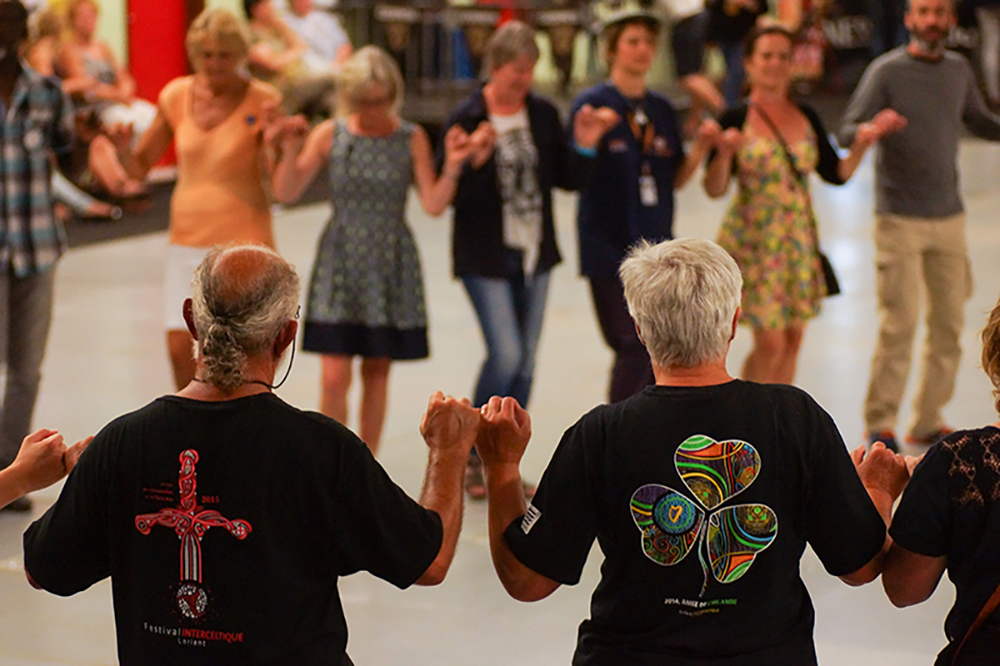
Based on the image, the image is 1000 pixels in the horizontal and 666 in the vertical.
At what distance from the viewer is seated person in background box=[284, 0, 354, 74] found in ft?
40.8

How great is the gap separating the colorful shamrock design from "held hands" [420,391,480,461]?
410mm

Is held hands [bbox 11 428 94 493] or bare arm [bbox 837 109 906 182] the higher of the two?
bare arm [bbox 837 109 906 182]

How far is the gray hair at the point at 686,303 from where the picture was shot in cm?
234

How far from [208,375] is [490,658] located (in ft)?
5.76

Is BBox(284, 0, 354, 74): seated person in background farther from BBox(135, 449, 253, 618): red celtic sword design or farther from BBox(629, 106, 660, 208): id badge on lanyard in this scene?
BBox(135, 449, 253, 618): red celtic sword design

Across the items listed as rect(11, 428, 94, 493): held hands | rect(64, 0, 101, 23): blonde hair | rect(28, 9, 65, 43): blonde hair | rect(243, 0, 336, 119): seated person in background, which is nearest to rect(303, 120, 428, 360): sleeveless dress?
rect(11, 428, 94, 493): held hands

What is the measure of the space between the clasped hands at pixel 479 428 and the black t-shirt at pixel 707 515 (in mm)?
232

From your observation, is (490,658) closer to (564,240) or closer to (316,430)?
(316,430)

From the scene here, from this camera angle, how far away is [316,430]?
2.26m

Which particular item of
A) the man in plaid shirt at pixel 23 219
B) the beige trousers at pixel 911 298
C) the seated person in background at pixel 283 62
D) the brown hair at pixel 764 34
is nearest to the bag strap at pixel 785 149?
the brown hair at pixel 764 34

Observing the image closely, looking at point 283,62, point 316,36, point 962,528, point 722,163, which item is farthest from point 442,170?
point 316,36

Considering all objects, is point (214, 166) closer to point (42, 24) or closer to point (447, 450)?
point (447, 450)

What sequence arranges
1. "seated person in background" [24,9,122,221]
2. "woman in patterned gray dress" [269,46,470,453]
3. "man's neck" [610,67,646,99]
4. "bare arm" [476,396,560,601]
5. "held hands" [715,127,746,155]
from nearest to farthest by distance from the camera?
1. "bare arm" [476,396,560,601]
2. "woman in patterned gray dress" [269,46,470,453]
3. "held hands" [715,127,746,155]
4. "man's neck" [610,67,646,99]
5. "seated person in background" [24,9,122,221]

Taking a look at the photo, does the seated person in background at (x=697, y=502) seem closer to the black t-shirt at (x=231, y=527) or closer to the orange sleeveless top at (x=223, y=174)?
the black t-shirt at (x=231, y=527)
